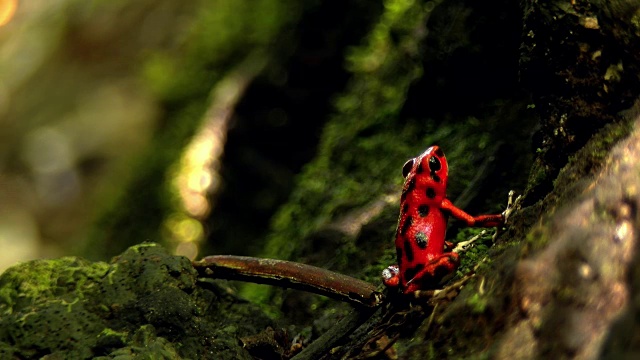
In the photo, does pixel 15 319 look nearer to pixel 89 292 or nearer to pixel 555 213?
pixel 89 292

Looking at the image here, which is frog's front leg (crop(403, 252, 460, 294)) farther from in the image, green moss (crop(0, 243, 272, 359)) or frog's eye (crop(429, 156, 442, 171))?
green moss (crop(0, 243, 272, 359))

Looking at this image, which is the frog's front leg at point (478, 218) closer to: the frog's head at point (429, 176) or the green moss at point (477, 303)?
the frog's head at point (429, 176)

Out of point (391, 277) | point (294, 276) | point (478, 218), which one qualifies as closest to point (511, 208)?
point (478, 218)

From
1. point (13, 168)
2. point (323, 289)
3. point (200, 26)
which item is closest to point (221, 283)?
point (323, 289)

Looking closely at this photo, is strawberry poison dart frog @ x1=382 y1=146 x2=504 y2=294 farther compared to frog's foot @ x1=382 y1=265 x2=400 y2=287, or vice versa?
frog's foot @ x1=382 y1=265 x2=400 y2=287

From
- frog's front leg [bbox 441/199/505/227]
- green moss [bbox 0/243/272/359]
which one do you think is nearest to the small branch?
green moss [bbox 0/243/272/359]

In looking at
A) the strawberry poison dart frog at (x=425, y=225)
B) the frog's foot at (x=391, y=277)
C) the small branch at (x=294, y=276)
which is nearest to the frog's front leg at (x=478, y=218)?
the strawberry poison dart frog at (x=425, y=225)
